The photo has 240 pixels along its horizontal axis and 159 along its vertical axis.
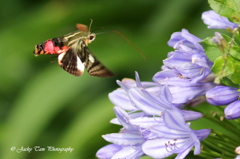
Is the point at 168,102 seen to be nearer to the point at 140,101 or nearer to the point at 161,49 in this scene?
the point at 140,101

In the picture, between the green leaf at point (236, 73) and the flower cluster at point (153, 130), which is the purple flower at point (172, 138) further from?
the green leaf at point (236, 73)

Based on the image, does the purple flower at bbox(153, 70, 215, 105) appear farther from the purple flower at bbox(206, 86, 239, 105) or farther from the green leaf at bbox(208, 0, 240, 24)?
the green leaf at bbox(208, 0, 240, 24)

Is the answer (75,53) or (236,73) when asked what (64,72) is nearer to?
(75,53)

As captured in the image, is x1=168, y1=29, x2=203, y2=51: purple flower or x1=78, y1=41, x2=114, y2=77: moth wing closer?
x1=168, y1=29, x2=203, y2=51: purple flower

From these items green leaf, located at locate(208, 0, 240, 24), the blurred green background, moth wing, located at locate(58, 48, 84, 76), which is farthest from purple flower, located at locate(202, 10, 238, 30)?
the blurred green background

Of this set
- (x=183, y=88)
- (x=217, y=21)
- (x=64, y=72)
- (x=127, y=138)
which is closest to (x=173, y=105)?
(x=183, y=88)
